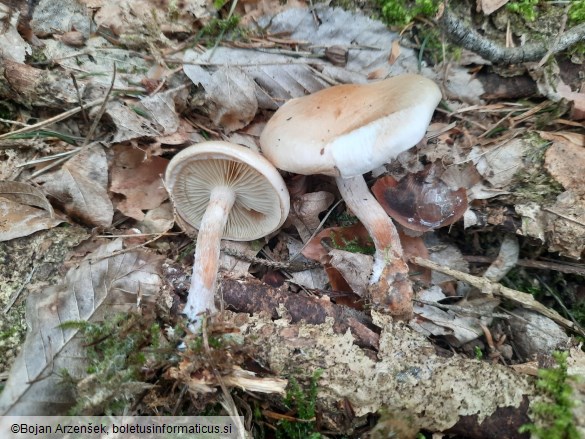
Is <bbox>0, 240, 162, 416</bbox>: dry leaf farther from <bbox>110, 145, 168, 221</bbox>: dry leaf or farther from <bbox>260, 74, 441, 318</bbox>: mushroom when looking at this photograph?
<bbox>260, 74, 441, 318</bbox>: mushroom

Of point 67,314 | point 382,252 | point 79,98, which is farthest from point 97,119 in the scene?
point 382,252

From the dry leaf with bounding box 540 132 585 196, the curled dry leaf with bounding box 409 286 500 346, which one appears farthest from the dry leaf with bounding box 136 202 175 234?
the dry leaf with bounding box 540 132 585 196

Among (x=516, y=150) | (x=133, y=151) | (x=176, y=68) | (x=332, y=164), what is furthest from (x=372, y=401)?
(x=176, y=68)

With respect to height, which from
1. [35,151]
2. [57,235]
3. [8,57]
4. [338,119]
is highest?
[338,119]

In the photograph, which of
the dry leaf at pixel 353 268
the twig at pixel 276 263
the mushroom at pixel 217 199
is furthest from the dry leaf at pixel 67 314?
the dry leaf at pixel 353 268

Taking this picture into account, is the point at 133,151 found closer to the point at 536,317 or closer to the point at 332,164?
the point at 332,164

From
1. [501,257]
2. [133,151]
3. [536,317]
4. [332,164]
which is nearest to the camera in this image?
[332,164]
